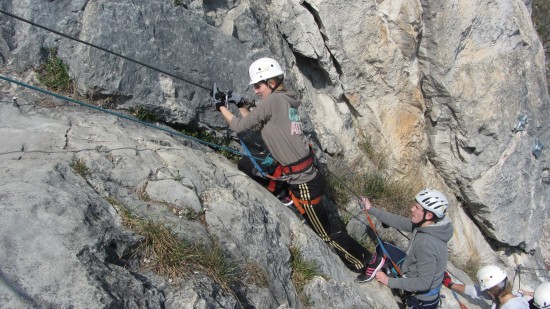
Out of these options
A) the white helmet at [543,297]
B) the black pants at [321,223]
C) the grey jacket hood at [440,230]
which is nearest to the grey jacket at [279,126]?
the black pants at [321,223]

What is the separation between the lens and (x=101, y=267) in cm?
324

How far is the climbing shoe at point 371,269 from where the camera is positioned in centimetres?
553

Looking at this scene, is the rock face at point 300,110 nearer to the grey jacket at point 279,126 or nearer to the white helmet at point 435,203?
the grey jacket at point 279,126

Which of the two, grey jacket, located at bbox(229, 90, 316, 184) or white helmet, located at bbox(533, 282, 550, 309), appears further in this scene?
white helmet, located at bbox(533, 282, 550, 309)

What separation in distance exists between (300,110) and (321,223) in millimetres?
A: 2046

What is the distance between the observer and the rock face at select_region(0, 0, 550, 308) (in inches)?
156

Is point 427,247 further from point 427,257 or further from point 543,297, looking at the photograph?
point 543,297

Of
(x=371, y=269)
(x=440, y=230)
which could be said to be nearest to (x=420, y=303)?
(x=371, y=269)

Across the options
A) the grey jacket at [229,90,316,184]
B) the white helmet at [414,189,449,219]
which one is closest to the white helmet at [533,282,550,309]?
the white helmet at [414,189,449,219]

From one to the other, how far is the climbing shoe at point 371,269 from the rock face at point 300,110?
0.29 metres

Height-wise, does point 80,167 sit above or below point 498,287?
above

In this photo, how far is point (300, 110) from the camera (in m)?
6.79

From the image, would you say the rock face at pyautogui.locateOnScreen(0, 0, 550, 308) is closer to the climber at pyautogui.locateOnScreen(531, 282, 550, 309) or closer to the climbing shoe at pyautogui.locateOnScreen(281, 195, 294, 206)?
the climbing shoe at pyautogui.locateOnScreen(281, 195, 294, 206)

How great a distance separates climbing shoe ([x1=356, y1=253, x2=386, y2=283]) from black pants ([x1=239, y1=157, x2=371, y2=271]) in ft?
0.21
